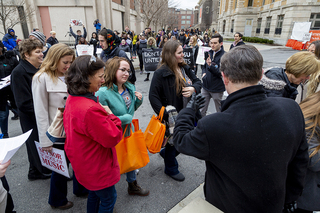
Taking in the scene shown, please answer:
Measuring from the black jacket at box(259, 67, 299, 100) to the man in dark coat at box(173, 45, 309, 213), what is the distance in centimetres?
109

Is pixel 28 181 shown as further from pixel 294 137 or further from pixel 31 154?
pixel 294 137

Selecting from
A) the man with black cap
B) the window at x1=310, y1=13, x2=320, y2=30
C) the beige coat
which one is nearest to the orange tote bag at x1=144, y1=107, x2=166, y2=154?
the beige coat

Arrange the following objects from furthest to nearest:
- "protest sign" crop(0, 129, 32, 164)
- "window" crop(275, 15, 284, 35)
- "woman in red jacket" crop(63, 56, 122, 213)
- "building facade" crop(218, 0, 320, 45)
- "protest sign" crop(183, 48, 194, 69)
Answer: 1. "window" crop(275, 15, 284, 35)
2. "building facade" crop(218, 0, 320, 45)
3. "protest sign" crop(183, 48, 194, 69)
4. "woman in red jacket" crop(63, 56, 122, 213)
5. "protest sign" crop(0, 129, 32, 164)

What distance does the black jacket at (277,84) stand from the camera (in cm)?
206

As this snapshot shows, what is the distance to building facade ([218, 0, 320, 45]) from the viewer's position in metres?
21.5

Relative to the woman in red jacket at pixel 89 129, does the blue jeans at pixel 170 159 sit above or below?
below

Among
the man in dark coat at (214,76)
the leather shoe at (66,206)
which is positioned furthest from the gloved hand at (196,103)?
the man in dark coat at (214,76)

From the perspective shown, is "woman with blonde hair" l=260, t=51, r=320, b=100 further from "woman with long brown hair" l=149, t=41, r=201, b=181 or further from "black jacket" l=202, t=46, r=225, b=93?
"black jacket" l=202, t=46, r=225, b=93

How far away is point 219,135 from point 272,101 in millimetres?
384

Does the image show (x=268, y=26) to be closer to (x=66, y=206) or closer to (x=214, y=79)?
(x=214, y=79)

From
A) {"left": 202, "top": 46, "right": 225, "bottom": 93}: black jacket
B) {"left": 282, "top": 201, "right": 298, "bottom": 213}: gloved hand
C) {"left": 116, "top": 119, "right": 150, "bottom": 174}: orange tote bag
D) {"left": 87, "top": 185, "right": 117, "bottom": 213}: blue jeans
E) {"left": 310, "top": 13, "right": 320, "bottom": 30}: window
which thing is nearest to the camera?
{"left": 282, "top": 201, "right": 298, "bottom": 213}: gloved hand

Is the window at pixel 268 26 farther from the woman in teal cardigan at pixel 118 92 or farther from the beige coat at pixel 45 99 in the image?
the beige coat at pixel 45 99

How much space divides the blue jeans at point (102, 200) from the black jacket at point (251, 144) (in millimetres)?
1026

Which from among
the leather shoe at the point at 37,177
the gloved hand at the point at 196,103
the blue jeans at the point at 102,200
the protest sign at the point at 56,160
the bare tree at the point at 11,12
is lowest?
the leather shoe at the point at 37,177
